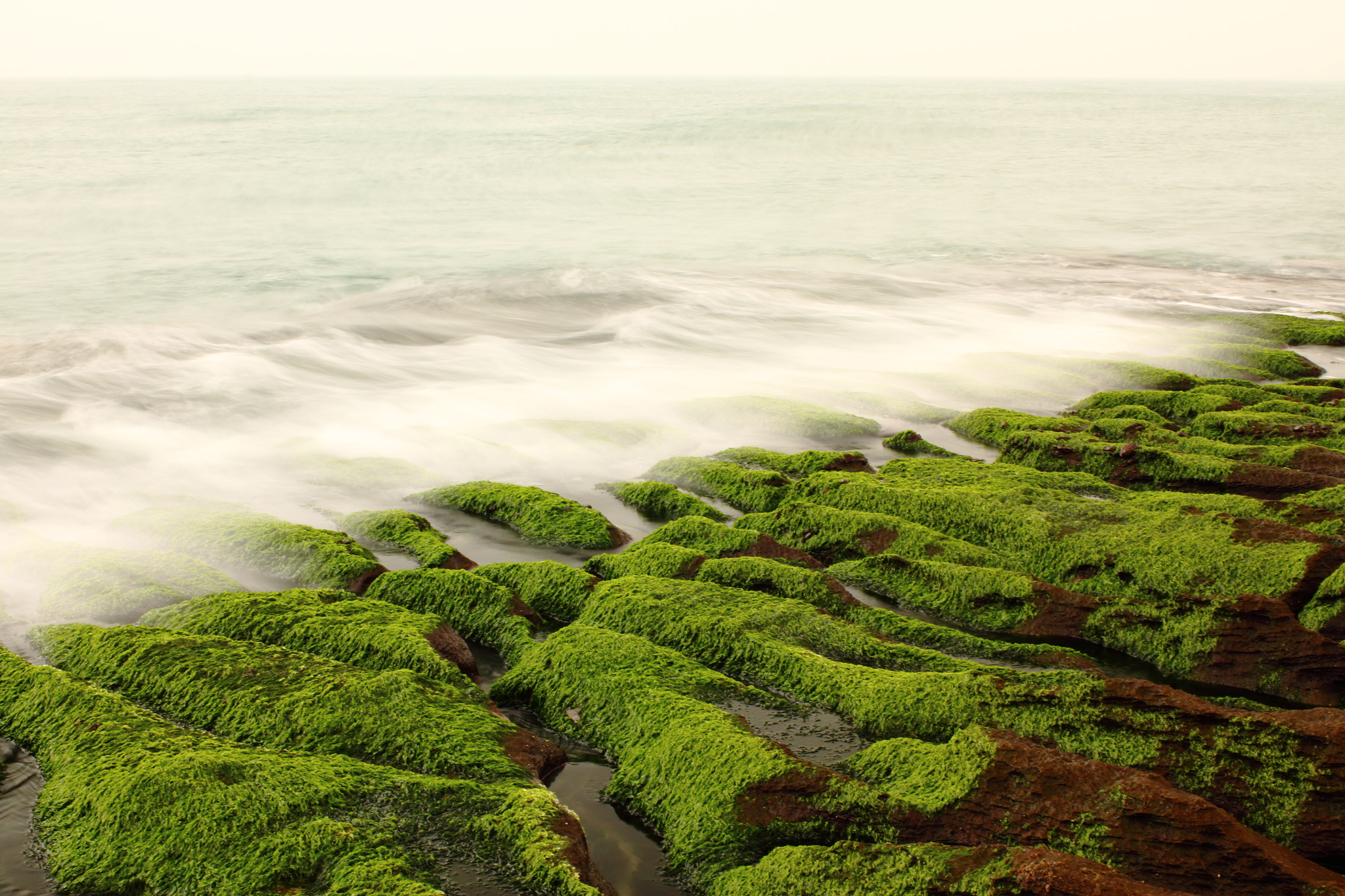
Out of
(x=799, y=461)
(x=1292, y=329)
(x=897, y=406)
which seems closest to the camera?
(x=799, y=461)

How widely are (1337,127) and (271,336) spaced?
75.0m

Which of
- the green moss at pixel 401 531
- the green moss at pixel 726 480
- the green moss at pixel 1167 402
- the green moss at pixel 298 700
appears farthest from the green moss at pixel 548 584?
the green moss at pixel 1167 402

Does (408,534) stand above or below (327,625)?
below

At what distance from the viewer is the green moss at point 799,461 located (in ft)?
24.0

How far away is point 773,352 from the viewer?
1298 centimetres

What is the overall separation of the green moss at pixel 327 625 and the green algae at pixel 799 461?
351 centimetres

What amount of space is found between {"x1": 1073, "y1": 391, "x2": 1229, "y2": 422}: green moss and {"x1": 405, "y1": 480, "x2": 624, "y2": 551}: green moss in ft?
18.0

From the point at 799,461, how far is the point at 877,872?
15.5 ft

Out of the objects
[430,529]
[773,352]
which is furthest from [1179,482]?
[773,352]

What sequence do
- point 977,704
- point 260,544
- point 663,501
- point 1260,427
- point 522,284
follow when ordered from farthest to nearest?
point 522,284
point 1260,427
point 663,501
point 260,544
point 977,704

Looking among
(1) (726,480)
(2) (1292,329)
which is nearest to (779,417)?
(1) (726,480)

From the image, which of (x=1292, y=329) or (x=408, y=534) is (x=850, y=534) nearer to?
(x=408, y=534)

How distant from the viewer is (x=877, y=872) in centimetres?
298

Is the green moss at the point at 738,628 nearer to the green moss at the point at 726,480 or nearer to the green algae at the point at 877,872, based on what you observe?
the green algae at the point at 877,872
